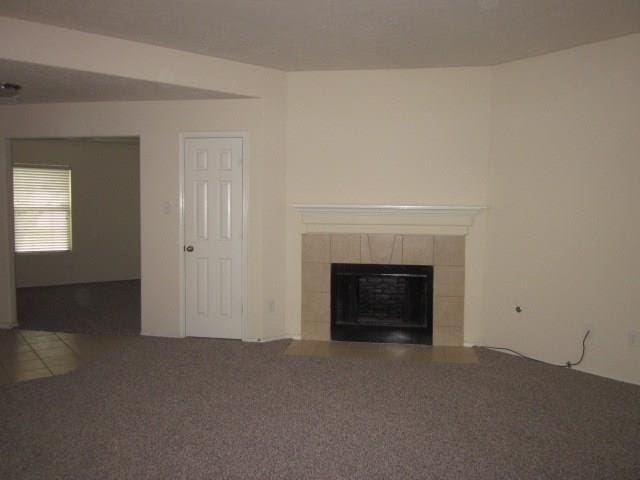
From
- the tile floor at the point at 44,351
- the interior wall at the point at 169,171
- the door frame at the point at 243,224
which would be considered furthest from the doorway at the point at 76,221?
the door frame at the point at 243,224

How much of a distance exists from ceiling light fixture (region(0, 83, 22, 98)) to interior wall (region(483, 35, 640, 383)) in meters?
4.38

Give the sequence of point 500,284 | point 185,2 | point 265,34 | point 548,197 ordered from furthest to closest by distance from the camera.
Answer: point 500,284 < point 548,197 < point 265,34 < point 185,2

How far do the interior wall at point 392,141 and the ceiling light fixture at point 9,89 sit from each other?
8.08ft

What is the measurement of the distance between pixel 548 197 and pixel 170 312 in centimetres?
378

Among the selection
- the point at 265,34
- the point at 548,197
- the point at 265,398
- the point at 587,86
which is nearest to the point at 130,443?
the point at 265,398

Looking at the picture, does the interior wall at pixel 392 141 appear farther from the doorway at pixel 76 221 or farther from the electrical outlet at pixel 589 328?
the doorway at pixel 76 221

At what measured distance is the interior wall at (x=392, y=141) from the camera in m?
4.65

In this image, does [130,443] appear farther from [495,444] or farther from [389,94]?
[389,94]

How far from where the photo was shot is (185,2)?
10.5ft

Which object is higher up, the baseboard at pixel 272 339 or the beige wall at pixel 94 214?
the beige wall at pixel 94 214

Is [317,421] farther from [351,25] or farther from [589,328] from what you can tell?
[351,25]

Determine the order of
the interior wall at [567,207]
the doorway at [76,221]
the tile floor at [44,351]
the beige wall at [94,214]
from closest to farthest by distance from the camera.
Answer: the interior wall at [567,207], the tile floor at [44,351], the doorway at [76,221], the beige wall at [94,214]

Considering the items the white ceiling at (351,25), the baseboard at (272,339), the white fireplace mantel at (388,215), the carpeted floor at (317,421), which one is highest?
the white ceiling at (351,25)

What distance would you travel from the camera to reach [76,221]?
815 cm
